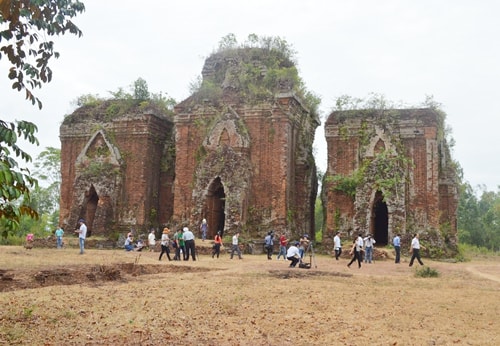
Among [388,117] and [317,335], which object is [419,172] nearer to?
[388,117]

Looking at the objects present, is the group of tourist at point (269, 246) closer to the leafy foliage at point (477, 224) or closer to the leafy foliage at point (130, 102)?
the leafy foliage at point (130, 102)

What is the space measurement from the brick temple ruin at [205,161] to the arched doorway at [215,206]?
0.14 feet

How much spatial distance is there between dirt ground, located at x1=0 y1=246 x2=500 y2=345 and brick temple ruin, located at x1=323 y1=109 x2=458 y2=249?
25.6ft

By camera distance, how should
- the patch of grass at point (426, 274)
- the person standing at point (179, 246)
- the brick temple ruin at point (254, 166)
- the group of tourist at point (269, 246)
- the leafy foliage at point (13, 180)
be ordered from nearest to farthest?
the leafy foliage at point (13, 180), the patch of grass at point (426, 274), the group of tourist at point (269, 246), the person standing at point (179, 246), the brick temple ruin at point (254, 166)

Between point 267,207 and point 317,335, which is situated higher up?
point 267,207

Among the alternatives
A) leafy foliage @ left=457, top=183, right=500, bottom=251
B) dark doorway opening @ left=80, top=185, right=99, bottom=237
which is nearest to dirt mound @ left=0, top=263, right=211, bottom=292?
dark doorway opening @ left=80, top=185, right=99, bottom=237

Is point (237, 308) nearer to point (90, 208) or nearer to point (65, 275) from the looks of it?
point (65, 275)

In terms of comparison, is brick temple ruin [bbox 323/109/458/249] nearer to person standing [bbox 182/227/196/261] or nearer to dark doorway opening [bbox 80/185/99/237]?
person standing [bbox 182/227/196/261]

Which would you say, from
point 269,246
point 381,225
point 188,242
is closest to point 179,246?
point 188,242

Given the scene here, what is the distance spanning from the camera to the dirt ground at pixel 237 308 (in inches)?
295

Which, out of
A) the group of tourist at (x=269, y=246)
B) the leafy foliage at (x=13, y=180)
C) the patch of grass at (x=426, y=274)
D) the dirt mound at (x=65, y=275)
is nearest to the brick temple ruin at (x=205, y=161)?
the group of tourist at (x=269, y=246)

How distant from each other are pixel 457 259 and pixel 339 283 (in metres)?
10.5

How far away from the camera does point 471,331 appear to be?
8.02 meters

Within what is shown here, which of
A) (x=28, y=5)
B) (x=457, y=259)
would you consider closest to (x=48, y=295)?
(x=28, y=5)
